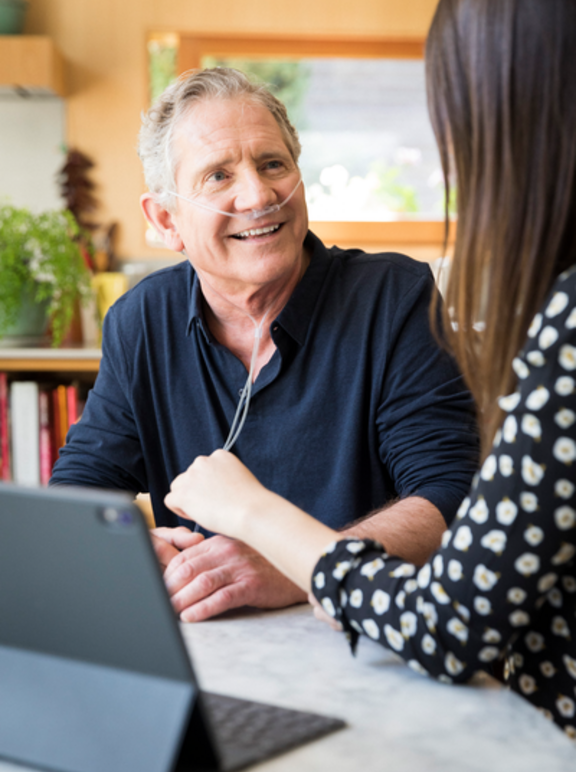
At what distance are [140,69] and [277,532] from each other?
2.82m

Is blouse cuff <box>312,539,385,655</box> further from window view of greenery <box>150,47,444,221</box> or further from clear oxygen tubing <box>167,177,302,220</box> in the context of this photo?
window view of greenery <box>150,47,444,221</box>

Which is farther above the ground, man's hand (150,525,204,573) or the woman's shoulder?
the woman's shoulder

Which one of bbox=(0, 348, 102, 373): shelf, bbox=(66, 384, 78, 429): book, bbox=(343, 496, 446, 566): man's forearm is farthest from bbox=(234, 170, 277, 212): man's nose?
bbox=(66, 384, 78, 429): book

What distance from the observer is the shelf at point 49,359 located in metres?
2.60

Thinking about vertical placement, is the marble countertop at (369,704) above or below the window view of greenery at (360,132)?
below

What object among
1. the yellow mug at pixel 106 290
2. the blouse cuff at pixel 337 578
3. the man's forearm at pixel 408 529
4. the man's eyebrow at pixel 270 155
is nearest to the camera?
the blouse cuff at pixel 337 578

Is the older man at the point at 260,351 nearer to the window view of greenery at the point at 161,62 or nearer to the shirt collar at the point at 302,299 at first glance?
the shirt collar at the point at 302,299

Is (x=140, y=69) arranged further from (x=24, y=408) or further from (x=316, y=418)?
(x=316, y=418)

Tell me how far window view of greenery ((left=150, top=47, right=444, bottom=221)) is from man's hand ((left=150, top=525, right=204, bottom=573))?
2.42 m

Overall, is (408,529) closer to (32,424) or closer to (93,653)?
(93,653)

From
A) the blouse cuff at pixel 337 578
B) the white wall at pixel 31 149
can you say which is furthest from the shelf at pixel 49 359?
the blouse cuff at pixel 337 578

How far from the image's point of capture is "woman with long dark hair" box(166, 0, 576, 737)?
0.66 meters

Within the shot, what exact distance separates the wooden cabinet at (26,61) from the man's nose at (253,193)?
189 centimetres

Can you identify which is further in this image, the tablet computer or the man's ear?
the man's ear
